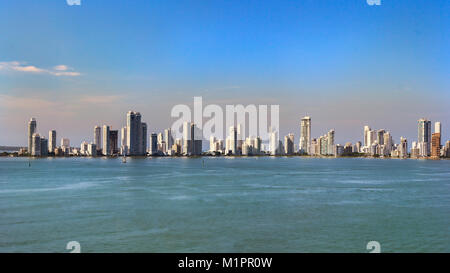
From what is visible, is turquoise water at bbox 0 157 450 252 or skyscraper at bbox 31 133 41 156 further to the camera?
skyscraper at bbox 31 133 41 156

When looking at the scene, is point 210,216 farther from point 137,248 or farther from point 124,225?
point 137,248

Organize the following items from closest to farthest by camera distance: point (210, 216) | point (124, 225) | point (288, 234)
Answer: point (288, 234) < point (124, 225) < point (210, 216)

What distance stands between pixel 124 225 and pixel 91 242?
378 centimetres

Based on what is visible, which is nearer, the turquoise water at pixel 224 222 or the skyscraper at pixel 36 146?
the turquoise water at pixel 224 222

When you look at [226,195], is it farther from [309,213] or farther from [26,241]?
[26,241]

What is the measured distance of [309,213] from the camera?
25.5m

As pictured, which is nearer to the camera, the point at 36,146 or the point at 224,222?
the point at 224,222

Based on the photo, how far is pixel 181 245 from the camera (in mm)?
17594
